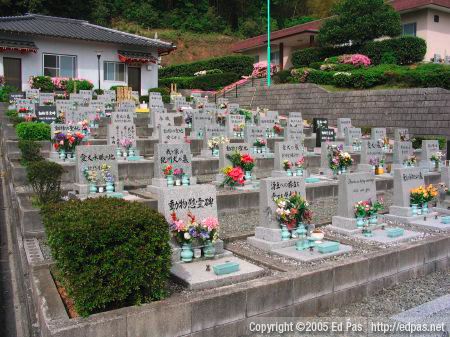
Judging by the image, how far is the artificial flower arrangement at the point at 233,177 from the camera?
436 inches

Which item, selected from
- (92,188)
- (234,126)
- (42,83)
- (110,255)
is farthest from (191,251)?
(42,83)

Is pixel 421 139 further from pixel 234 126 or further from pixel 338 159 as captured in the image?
pixel 338 159

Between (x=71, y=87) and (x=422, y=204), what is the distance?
21.9 meters

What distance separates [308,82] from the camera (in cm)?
2825

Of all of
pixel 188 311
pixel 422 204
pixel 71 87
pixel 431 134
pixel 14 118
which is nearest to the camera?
pixel 188 311

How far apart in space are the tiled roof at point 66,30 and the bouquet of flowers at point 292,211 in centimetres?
2359

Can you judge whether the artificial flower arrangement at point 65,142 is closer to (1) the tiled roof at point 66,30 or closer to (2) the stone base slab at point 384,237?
(2) the stone base slab at point 384,237

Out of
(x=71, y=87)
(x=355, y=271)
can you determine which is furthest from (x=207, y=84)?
(x=355, y=271)

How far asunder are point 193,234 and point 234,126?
11.7m

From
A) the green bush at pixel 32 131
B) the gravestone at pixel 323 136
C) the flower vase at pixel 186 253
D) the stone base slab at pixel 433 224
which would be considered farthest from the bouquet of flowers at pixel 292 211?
the gravestone at pixel 323 136

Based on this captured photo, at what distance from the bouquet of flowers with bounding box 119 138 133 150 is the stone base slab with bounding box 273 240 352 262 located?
25.0 ft

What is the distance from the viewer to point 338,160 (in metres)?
13.0

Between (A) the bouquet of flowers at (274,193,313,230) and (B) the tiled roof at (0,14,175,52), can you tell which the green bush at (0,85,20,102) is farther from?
(A) the bouquet of flowers at (274,193,313,230)

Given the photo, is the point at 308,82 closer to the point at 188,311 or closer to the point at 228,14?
the point at 188,311
